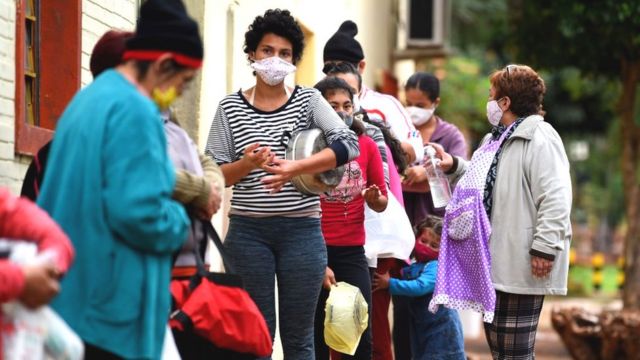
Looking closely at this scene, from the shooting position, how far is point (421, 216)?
898 cm

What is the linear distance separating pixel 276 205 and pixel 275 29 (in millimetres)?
848

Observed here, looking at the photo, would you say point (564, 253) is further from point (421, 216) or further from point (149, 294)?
point (149, 294)

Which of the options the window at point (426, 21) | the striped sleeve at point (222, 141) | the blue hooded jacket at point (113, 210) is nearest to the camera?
the blue hooded jacket at point (113, 210)

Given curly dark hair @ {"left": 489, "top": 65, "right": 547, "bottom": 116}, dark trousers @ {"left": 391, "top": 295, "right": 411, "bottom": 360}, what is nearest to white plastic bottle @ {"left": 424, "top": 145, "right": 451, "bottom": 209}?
dark trousers @ {"left": 391, "top": 295, "right": 411, "bottom": 360}

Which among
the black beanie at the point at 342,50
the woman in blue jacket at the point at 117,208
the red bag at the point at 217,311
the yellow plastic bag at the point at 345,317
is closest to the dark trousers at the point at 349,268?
the yellow plastic bag at the point at 345,317

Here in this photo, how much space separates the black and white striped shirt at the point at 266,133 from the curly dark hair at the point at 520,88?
3.62 ft

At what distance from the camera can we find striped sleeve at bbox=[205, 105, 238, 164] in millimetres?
6355

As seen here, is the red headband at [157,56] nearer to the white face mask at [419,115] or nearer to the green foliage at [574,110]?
the white face mask at [419,115]

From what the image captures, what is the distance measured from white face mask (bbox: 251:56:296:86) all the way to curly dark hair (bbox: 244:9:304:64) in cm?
14

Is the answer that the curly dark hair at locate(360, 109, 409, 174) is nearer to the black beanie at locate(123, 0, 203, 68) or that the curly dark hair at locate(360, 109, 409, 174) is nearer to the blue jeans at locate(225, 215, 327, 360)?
the blue jeans at locate(225, 215, 327, 360)

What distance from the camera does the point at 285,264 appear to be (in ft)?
20.9

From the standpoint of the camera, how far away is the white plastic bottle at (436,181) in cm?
827

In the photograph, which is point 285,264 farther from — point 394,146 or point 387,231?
point 394,146

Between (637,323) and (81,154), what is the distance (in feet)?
32.0
